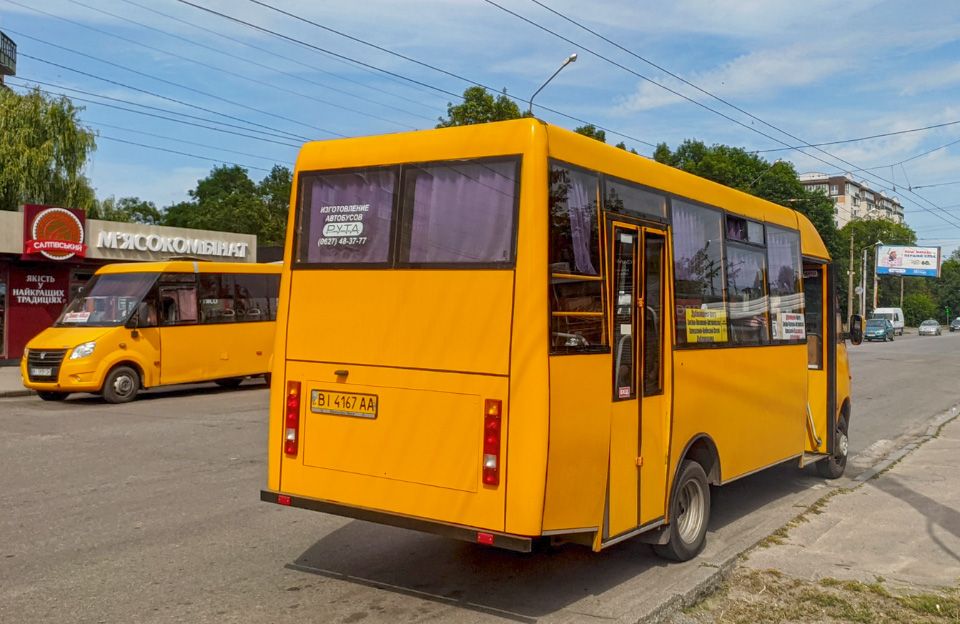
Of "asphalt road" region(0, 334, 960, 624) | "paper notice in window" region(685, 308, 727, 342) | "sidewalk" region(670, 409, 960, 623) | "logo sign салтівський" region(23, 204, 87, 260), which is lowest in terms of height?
"asphalt road" region(0, 334, 960, 624)

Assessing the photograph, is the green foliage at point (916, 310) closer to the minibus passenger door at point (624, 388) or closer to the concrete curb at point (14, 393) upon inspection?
the concrete curb at point (14, 393)

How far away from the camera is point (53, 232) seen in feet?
79.8

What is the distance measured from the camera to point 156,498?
800 centimetres

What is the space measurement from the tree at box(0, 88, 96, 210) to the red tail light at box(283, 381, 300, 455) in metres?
32.4

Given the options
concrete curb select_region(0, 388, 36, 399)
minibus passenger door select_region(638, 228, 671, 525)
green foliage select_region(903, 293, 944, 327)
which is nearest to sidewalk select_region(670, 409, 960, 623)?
minibus passenger door select_region(638, 228, 671, 525)

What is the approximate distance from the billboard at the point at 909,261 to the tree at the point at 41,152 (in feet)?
242

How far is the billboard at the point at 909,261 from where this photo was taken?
3324 inches

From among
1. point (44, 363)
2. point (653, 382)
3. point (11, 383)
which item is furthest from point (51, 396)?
point (653, 382)

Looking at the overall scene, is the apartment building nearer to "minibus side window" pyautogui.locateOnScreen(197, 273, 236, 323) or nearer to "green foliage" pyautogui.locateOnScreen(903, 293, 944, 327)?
"green foliage" pyautogui.locateOnScreen(903, 293, 944, 327)

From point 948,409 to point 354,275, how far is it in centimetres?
1560

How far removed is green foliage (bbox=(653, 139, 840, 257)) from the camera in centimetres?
6906

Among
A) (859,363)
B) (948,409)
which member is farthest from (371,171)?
(859,363)

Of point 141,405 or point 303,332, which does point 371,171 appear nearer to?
point 303,332

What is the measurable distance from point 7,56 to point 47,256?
26.4 metres
